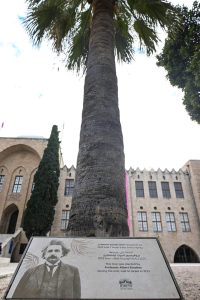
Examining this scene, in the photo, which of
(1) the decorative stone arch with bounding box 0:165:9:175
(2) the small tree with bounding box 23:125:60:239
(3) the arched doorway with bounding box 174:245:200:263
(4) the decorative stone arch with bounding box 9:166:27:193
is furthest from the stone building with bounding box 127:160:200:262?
Result: (1) the decorative stone arch with bounding box 0:165:9:175

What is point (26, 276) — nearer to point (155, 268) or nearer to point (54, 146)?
point (155, 268)

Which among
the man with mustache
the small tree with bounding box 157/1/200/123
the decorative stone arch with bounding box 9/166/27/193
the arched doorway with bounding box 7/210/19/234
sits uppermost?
the decorative stone arch with bounding box 9/166/27/193

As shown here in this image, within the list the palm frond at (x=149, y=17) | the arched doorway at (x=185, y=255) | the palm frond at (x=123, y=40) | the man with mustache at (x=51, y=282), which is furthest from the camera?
the arched doorway at (x=185, y=255)

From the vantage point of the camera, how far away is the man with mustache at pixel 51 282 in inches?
56.9

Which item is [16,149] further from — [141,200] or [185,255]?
[185,255]

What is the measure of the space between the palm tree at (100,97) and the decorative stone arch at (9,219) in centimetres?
2251

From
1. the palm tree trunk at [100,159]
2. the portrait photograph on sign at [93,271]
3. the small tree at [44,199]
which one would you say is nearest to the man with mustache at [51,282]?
the portrait photograph on sign at [93,271]

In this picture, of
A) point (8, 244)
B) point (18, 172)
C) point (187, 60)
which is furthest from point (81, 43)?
point (18, 172)

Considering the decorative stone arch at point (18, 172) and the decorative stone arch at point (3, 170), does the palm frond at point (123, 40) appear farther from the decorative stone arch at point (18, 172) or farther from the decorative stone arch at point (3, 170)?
the decorative stone arch at point (3, 170)

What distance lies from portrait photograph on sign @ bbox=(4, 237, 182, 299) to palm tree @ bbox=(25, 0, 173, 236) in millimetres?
388

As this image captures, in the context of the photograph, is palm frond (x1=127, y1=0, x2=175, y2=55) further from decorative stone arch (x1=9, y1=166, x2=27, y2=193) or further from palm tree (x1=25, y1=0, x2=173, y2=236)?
decorative stone arch (x1=9, y1=166, x2=27, y2=193)

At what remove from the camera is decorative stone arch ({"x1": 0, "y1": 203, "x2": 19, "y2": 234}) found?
77.8 ft

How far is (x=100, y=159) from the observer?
103 inches

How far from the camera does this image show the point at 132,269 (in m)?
1.62
